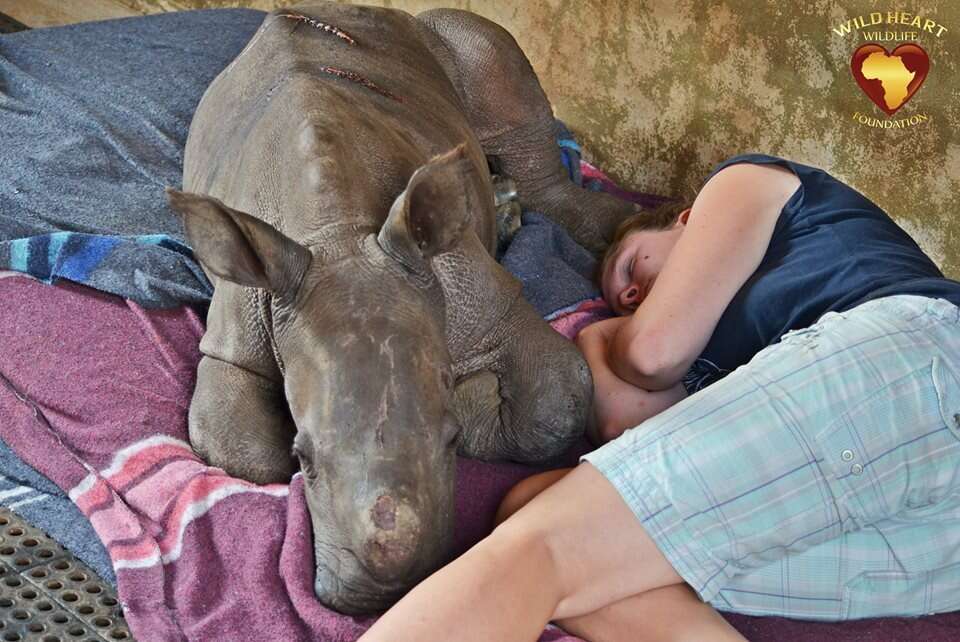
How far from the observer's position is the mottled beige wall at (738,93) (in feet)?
10.8

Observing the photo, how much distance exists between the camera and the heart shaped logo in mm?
3268

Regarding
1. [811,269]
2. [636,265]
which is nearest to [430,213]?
[811,269]

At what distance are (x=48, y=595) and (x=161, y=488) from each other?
0.29 m

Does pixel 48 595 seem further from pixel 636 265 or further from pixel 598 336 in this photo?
pixel 636 265

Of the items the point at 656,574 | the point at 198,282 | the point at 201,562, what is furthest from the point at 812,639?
the point at 198,282

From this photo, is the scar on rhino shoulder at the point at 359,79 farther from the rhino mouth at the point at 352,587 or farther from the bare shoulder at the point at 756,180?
the rhino mouth at the point at 352,587

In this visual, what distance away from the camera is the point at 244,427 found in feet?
8.27

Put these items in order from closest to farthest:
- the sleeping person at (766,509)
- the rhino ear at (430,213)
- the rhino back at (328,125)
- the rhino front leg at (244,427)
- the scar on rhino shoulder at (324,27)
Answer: the sleeping person at (766,509) < the rhino ear at (430,213) < the rhino back at (328,125) < the rhino front leg at (244,427) < the scar on rhino shoulder at (324,27)

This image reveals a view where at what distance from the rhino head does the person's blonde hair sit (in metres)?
1.00

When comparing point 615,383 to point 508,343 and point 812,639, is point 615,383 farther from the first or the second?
point 812,639

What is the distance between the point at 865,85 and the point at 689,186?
0.72 metres

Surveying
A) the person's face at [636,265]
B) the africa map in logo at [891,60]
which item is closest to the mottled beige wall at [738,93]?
the africa map in logo at [891,60]

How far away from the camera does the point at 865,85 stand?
11.1 feet

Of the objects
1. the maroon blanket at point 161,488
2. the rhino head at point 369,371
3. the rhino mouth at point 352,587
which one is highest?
the rhino head at point 369,371
